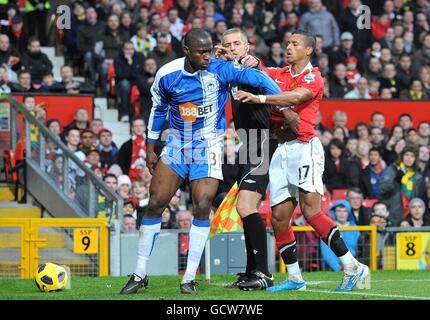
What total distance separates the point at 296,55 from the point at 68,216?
636 cm

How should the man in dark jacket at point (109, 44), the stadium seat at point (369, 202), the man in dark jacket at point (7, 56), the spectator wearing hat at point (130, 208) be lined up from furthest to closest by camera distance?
1. the man in dark jacket at point (109, 44)
2. the man in dark jacket at point (7, 56)
3. the stadium seat at point (369, 202)
4. the spectator wearing hat at point (130, 208)

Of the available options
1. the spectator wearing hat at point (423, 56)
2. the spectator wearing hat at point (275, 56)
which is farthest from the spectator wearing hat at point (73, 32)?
the spectator wearing hat at point (423, 56)

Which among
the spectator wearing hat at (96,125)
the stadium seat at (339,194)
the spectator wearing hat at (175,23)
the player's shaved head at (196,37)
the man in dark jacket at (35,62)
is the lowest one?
the stadium seat at (339,194)

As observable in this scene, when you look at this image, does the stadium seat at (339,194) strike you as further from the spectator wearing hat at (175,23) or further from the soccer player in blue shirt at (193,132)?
the soccer player in blue shirt at (193,132)

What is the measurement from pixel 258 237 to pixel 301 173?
2.89 ft

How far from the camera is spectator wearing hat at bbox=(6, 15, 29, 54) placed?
65.4 feet

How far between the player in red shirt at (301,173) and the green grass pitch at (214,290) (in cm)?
32

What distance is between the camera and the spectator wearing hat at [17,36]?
65.4ft

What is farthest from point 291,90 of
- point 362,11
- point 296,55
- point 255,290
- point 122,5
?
point 362,11

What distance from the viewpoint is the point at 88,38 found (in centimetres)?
2019

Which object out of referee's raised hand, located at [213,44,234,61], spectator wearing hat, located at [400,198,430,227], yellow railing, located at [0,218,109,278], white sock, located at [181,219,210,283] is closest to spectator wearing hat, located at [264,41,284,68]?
spectator wearing hat, located at [400,198,430,227]

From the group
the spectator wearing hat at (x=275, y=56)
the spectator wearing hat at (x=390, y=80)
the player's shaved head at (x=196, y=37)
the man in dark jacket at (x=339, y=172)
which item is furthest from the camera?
the spectator wearing hat at (x=390, y=80)

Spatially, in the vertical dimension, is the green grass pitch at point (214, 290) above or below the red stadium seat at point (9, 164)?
below

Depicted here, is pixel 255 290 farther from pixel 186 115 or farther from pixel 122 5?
pixel 122 5
